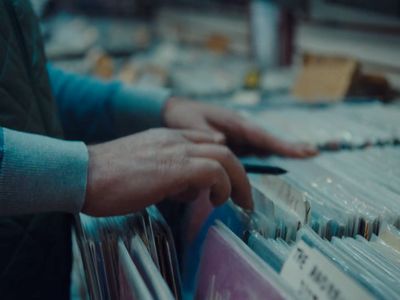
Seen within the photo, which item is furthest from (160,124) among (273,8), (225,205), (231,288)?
(273,8)

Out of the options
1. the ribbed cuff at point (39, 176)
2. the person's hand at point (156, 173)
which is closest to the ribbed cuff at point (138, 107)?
the person's hand at point (156, 173)

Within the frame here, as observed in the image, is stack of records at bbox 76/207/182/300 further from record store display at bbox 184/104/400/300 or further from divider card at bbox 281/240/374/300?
divider card at bbox 281/240/374/300

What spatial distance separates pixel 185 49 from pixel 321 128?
1973mm

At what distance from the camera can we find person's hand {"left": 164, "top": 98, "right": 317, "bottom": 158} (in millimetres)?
1077

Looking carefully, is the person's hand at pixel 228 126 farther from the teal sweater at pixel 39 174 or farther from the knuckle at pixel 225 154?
the teal sweater at pixel 39 174

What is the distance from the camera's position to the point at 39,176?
26.3 inches

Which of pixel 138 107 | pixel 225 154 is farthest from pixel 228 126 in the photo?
pixel 225 154

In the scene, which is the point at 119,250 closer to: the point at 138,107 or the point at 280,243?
the point at 280,243

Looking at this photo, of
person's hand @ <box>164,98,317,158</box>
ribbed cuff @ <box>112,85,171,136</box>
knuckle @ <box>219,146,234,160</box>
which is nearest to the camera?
knuckle @ <box>219,146,234,160</box>

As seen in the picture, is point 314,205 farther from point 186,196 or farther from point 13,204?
→ point 13,204

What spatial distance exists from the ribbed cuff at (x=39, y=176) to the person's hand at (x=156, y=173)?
23 millimetres

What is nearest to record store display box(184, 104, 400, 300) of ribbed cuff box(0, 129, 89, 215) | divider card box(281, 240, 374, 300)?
divider card box(281, 240, 374, 300)

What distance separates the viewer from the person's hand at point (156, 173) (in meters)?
0.71

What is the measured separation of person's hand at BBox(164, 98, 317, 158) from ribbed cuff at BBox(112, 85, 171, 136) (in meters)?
0.02
